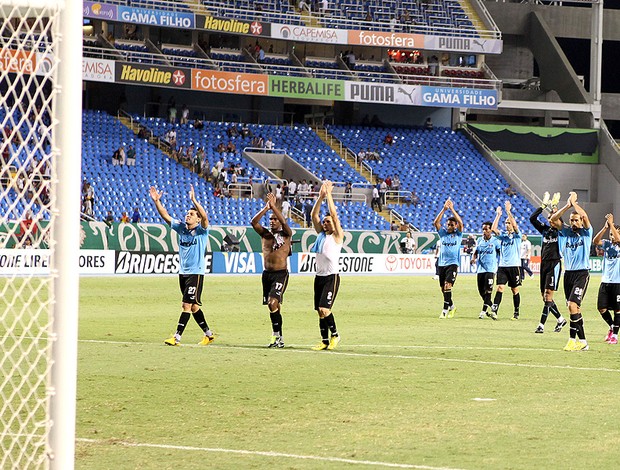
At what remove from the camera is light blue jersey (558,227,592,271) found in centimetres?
1842

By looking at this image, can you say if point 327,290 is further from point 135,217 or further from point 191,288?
point 135,217

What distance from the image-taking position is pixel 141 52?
2232 inches

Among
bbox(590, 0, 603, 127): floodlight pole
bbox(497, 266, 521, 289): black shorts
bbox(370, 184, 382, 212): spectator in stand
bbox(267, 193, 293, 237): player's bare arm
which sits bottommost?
bbox(497, 266, 521, 289): black shorts

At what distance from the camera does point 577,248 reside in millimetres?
18453

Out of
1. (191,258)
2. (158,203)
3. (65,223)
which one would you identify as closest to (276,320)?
(191,258)

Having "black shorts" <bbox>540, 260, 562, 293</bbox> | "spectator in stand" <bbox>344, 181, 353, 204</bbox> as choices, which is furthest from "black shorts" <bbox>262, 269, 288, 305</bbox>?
"spectator in stand" <bbox>344, 181, 353, 204</bbox>

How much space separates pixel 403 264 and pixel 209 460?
130ft

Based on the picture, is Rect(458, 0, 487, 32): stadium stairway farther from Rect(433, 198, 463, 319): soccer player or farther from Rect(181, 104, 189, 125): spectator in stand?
Rect(433, 198, 463, 319): soccer player

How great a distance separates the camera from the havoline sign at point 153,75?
54156 mm

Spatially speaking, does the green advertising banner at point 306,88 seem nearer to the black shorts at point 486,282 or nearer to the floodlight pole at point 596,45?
the floodlight pole at point 596,45

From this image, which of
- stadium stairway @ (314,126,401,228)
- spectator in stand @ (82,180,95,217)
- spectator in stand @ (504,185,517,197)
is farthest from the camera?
spectator in stand @ (504,185,517,197)

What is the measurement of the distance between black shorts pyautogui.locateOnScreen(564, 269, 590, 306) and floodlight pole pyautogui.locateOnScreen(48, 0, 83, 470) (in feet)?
43.5

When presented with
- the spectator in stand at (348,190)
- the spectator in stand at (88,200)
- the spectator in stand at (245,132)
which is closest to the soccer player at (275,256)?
the spectator in stand at (88,200)

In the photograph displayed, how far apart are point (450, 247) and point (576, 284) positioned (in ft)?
28.5
